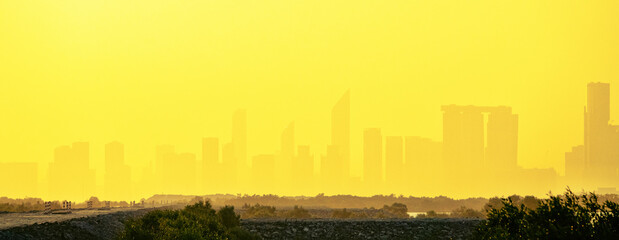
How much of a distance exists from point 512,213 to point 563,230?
6176mm

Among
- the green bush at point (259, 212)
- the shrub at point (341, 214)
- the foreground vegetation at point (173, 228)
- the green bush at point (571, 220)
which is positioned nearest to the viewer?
the green bush at point (571, 220)

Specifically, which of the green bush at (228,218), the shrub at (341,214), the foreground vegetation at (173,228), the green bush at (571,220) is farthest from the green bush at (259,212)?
the green bush at (571,220)

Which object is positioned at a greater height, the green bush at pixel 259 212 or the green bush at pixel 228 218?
the green bush at pixel 228 218

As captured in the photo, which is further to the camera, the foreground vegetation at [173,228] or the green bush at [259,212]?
the green bush at [259,212]

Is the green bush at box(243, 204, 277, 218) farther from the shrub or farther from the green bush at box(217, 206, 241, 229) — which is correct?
the green bush at box(217, 206, 241, 229)

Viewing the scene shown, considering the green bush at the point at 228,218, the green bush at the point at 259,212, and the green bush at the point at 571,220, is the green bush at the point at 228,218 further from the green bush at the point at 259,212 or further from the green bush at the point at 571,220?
the green bush at the point at 571,220

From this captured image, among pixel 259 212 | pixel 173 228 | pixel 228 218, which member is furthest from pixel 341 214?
pixel 173 228

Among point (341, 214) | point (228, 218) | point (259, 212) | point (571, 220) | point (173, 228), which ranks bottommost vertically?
point (341, 214)

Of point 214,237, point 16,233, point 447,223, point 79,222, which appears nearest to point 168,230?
point 214,237

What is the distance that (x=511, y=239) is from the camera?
98.4 feet

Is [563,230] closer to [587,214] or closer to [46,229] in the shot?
[587,214]

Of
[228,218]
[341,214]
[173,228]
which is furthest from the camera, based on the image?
[341,214]

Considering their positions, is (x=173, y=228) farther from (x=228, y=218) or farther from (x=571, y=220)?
(x=228, y=218)

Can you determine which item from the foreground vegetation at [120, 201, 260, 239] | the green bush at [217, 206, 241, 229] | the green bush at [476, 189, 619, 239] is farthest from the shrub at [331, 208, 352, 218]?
the green bush at [476, 189, 619, 239]
